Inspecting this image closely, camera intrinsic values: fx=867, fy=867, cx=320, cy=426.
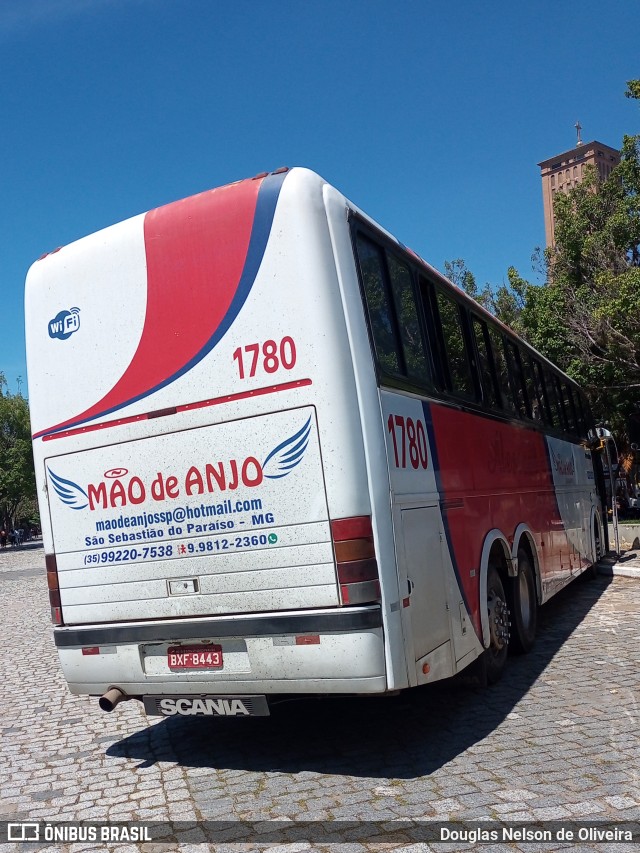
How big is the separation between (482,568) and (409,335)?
2.06 metres

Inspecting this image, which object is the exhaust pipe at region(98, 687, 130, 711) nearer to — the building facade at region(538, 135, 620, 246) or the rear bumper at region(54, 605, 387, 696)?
the rear bumper at region(54, 605, 387, 696)

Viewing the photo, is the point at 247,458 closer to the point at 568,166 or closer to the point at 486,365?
the point at 486,365

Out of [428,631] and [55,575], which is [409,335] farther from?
[55,575]

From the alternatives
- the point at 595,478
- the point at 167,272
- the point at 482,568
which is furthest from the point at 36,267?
the point at 595,478

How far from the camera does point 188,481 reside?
5.46m

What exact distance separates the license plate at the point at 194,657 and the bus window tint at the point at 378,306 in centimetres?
207

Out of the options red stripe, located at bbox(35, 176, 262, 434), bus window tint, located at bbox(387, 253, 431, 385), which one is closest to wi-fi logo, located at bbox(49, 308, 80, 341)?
red stripe, located at bbox(35, 176, 262, 434)

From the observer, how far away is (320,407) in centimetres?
503

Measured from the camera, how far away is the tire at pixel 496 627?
7164mm

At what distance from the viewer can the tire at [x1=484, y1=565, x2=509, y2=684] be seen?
716 centimetres

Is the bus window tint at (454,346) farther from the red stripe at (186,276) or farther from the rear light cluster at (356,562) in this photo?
the rear light cluster at (356,562)

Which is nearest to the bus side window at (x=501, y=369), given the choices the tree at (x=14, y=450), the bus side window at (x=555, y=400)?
the bus side window at (x=555, y=400)

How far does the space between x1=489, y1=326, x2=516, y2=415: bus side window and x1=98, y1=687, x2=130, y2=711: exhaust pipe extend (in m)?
4.69

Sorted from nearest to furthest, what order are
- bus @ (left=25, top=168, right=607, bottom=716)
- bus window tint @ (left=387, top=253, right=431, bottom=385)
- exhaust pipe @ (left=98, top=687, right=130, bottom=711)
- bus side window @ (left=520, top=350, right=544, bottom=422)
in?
bus @ (left=25, top=168, right=607, bottom=716) < exhaust pipe @ (left=98, top=687, right=130, bottom=711) < bus window tint @ (left=387, top=253, right=431, bottom=385) < bus side window @ (left=520, top=350, right=544, bottom=422)
